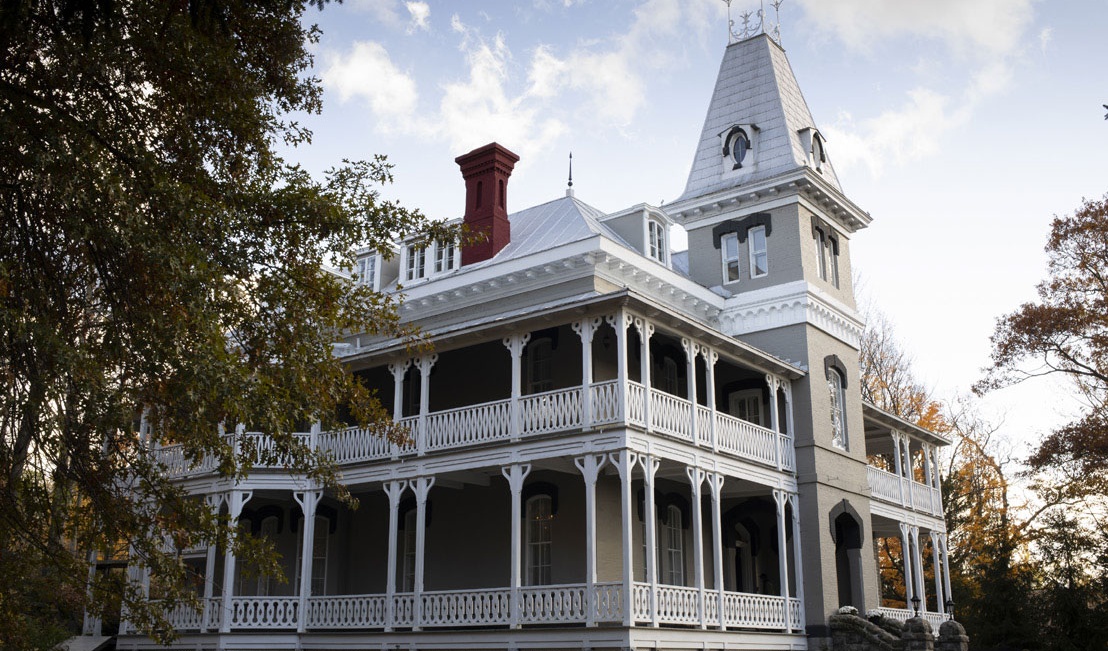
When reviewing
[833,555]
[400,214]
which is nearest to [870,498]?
[833,555]

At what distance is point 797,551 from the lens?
68.3ft

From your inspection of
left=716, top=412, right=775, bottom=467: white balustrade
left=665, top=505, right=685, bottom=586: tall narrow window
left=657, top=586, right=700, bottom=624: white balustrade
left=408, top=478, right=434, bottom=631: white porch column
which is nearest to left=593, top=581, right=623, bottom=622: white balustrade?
left=657, top=586, right=700, bottom=624: white balustrade

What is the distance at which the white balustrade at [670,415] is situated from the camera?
57.6 feet

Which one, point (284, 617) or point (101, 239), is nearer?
point (101, 239)

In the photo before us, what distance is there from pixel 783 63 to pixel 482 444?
1427 cm

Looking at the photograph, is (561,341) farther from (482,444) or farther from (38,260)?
(38,260)

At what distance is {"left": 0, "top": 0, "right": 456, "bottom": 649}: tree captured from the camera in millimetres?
9266

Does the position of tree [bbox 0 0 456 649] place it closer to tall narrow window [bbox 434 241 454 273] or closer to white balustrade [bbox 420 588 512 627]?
white balustrade [bbox 420 588 512 627]

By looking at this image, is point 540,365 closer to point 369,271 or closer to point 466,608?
point 466,608

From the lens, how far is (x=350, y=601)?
1908cm

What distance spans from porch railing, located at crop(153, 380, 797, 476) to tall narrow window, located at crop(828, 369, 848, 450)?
2162 mm

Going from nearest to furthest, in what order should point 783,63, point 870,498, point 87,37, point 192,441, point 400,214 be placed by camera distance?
point 87,37
point 192,441
point 400,214
point 870,498
point 783,63

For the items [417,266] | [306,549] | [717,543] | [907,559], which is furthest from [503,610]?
[907,559]

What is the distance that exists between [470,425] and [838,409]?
30.1 ft
